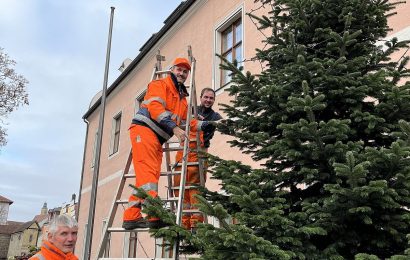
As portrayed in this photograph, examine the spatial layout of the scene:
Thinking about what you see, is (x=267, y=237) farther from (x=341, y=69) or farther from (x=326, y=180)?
(x=341, y=69)

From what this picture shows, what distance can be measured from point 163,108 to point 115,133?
14406mm

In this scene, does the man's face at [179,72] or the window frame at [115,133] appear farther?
the window frame at [115,133]

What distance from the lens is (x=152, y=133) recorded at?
4254 millimetres

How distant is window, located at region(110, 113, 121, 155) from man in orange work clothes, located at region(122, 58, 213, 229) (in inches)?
527

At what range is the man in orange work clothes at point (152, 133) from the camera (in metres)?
3.97

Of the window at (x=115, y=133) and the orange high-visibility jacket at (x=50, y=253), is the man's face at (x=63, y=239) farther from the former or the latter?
the window at (x=115, y=133)

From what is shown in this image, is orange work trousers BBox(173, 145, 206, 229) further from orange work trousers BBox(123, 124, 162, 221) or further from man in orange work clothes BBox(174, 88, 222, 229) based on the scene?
Answer: orange work trousers BBox(123, 124, 162, 221)

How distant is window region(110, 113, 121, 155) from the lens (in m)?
17.9

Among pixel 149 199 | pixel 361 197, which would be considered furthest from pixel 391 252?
pixel 149 199

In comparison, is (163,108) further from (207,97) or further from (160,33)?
(160,33)

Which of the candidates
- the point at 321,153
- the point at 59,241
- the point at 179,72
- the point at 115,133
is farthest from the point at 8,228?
the point at 321,153

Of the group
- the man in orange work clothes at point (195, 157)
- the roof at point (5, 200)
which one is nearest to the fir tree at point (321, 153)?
the man in orange work clothes at point (195, 157)

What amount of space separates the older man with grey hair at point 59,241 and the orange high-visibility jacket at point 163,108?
1318 mm

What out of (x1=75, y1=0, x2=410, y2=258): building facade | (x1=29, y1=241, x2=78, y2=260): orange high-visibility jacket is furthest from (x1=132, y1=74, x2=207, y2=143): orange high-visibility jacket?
(x1=75, y1=0, x2=410, y2=258): building facade
